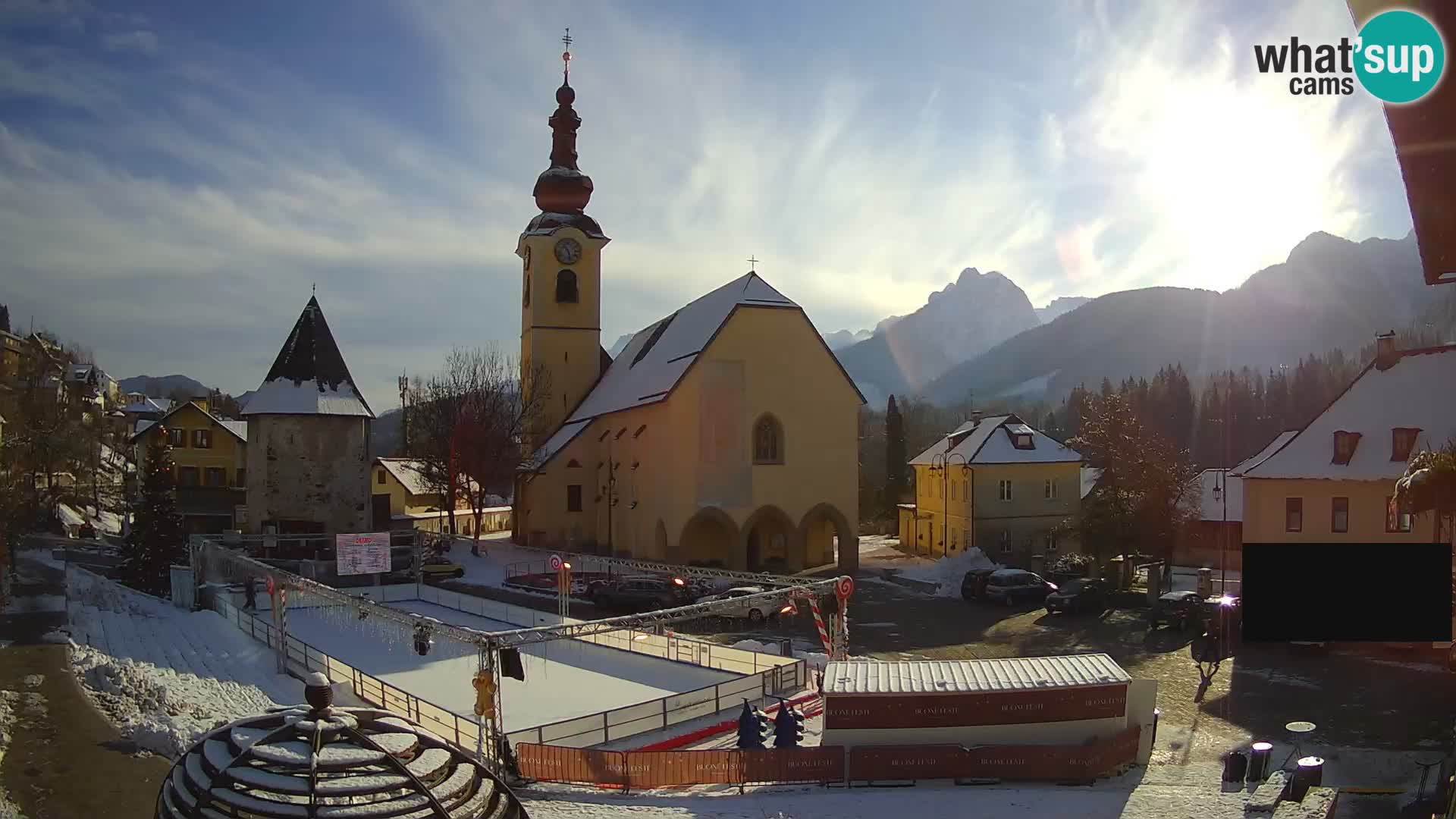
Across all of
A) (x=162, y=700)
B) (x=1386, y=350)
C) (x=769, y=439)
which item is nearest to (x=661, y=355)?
(x=769, y=439)

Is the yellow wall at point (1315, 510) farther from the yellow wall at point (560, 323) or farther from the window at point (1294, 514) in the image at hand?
the yellow wall at point (560, 323)

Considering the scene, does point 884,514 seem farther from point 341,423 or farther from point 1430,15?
point 1430,15

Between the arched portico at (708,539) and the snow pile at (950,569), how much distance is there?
24.0 ft

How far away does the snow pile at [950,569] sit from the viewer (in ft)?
122

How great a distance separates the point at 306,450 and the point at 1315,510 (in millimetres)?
36075

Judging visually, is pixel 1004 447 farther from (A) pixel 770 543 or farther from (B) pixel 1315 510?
(B) pixel 1315 510

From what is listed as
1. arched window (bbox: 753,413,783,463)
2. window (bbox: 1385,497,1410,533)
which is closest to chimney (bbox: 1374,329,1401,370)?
window (bbox: 1385,497,1410,533)

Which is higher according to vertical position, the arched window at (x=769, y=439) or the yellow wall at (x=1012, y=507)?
the arched window at (x=769, y=439)

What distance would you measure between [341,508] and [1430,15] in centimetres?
4179

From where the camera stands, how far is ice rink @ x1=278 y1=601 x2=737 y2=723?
19.6 metres

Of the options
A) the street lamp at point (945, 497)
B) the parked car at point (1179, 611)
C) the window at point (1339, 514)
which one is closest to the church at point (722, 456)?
the street lamp at point (945, 497)

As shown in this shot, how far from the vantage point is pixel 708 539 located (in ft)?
133

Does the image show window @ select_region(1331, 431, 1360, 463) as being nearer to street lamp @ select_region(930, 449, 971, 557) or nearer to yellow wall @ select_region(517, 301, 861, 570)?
yellow wall @ select_region(517, 301, 861, 570)

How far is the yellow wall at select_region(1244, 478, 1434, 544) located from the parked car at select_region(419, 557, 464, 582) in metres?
27.9
